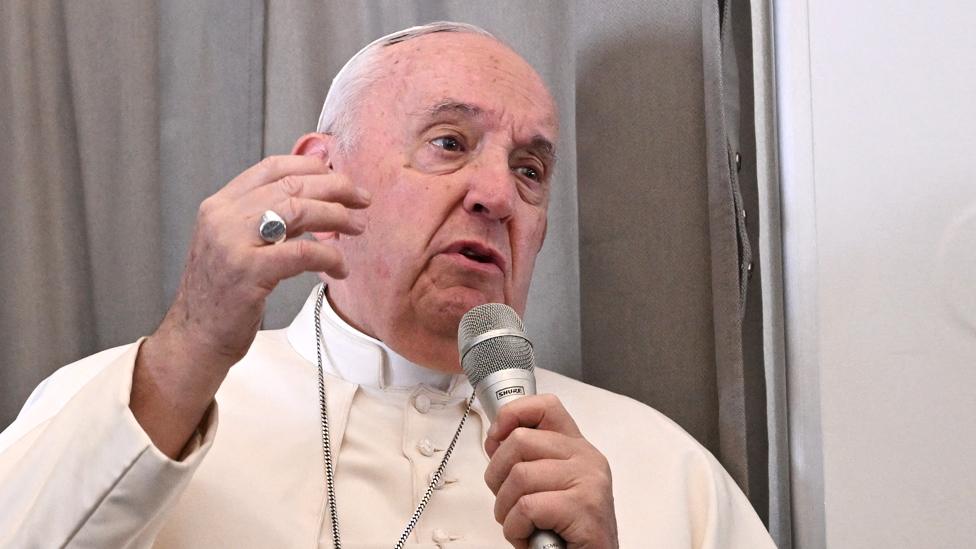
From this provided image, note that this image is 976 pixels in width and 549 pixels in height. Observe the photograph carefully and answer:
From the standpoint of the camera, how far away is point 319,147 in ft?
6.42

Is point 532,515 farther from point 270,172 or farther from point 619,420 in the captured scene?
point 619,420

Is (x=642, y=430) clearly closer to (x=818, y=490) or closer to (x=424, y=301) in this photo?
(x=818, y=490)

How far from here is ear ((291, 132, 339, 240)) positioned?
1.93 metres

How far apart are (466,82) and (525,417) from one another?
84 centimetres

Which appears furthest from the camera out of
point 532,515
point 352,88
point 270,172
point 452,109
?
point 352,88

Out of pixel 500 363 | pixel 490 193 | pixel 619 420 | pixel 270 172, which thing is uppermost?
pixel 270 172

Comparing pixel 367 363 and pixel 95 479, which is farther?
pixel 367 363

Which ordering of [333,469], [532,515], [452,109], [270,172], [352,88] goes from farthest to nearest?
1. [352,88]
2. [452,109]
3. [333,469]
4. [270,172]
5. [532,515]

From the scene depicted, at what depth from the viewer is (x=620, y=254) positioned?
2.27m

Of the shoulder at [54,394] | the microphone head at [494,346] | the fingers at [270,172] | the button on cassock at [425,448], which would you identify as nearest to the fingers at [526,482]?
the microphone head at [494,346]

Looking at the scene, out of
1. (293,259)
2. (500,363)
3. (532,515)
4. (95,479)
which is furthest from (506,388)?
(95,479)

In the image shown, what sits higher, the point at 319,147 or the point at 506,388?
the point at 319,147

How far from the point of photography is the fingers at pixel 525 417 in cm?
121

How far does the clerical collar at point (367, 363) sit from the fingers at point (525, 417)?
2.11 ft
